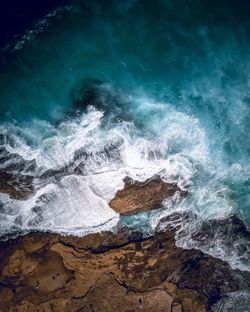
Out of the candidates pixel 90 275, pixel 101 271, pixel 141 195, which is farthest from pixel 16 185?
pixel 141 195

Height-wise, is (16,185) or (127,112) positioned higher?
(127,112)

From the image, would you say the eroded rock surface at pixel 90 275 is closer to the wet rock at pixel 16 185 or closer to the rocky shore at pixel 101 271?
the rocky shore at pixel 101 271

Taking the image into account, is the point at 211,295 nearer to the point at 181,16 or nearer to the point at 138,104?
the point at 138,104

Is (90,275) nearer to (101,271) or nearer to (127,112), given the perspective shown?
(101,271)

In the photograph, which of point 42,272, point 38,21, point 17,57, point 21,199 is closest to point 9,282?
point 42,272

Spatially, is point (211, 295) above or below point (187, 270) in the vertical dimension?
below
